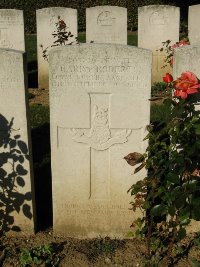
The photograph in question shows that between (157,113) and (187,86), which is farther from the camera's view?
(157,113)

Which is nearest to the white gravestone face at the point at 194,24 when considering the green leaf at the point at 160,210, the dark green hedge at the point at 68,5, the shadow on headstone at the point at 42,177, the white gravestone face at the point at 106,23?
the white gravestone face at the point at 106,23

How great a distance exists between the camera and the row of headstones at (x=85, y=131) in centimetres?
367

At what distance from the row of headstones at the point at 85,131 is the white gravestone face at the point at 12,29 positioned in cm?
508

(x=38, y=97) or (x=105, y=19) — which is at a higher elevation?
(x=105, y=19)

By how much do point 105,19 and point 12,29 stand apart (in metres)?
1.80

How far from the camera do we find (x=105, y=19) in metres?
8.92

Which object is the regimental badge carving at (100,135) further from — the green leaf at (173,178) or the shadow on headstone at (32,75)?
the shadow on headstone at (32,75)

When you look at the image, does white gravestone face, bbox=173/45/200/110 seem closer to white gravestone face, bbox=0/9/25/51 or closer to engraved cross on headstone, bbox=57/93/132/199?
engraved cross on headstone, bbox=57/93/132/199

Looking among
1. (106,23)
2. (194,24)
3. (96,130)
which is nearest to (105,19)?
(106,23)

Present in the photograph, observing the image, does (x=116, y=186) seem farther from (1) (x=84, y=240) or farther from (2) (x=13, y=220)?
(2) (x=13, y=220)

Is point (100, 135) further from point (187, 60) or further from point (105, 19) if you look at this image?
point (105, 19)

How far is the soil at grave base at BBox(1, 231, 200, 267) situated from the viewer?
3.81 m

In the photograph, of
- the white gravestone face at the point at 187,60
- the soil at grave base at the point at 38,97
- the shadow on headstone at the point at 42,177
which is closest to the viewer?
the white gravestone face at the point at 187,60

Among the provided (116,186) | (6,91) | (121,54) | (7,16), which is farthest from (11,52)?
(7,16)
